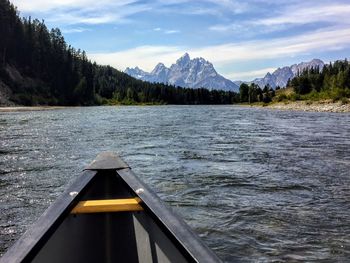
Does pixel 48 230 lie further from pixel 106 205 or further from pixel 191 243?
pixel 191 243

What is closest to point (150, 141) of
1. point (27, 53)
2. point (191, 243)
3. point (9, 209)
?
point (9, 209)

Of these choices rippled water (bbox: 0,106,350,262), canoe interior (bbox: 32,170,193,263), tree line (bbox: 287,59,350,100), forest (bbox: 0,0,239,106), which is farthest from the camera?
tree line (bbox: 287,59,350,100)

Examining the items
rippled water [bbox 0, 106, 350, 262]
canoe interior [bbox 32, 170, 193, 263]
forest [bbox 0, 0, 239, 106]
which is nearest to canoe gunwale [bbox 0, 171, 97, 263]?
canoe interior [bbox 32, 170, 193, 263]

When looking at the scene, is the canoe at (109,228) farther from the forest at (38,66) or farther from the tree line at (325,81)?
A: the tree line at (325,81)

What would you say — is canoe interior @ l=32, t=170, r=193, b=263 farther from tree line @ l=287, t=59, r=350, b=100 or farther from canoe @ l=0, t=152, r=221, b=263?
tree line @ l=287, t=59, r=350, b=100

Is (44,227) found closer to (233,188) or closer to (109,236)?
(109,236)

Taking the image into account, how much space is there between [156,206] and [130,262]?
113 cm

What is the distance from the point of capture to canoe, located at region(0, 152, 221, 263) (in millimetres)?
3734

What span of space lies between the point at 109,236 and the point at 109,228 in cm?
12

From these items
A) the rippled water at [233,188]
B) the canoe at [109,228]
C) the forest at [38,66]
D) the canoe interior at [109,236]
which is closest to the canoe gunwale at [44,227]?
the canoe at [109,228]

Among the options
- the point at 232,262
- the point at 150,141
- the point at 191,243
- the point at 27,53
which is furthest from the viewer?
the point at 27,53

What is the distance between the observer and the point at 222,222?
9.06m

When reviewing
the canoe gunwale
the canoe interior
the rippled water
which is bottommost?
the rippled water

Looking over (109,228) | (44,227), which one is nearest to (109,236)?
(109,228)
